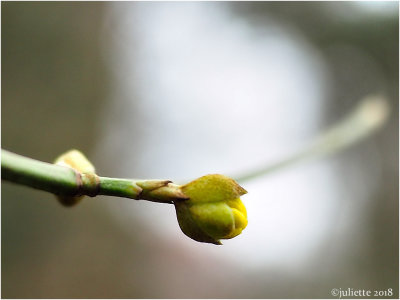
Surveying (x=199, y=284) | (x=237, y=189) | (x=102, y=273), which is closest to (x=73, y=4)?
(x=102, y=273)

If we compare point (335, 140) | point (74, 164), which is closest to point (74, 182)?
point (74, 164)

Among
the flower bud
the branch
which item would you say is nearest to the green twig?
the flower bud

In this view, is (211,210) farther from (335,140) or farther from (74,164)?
(335,140)

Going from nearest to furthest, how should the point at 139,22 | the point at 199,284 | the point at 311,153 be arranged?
the point at 311,153 < the point at 139,22 < the point at 199,284

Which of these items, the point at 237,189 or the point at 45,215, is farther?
the point at 45,215

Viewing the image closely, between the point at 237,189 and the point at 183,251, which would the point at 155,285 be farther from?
the point at 237,189

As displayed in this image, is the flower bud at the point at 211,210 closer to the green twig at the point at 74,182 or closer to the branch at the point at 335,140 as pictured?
the green twig at the point at 74,182

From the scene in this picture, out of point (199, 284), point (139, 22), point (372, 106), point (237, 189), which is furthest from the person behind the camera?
point (199, 284)

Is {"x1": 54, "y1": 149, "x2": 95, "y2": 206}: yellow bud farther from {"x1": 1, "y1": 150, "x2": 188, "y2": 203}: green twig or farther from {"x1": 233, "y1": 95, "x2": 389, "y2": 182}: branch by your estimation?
{"x1": 233, "y1": 95, "x2": 389, "y2": 182}: branch
